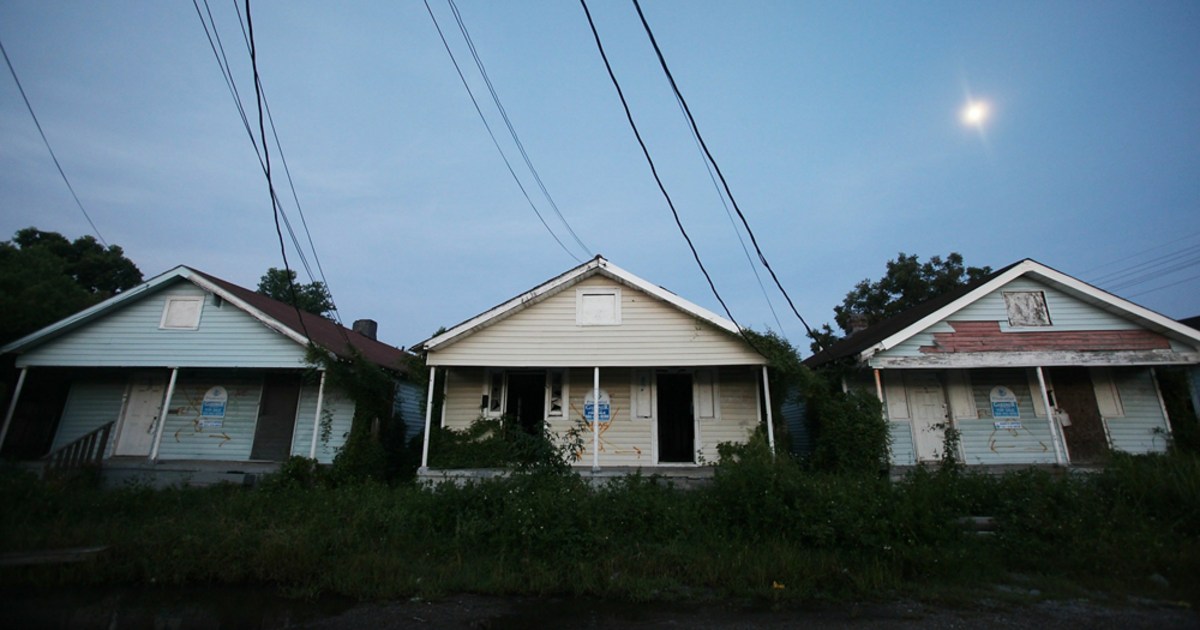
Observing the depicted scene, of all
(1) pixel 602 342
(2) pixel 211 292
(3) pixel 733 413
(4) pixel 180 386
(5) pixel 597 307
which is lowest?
(3) pixel 733 413

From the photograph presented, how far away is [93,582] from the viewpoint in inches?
288

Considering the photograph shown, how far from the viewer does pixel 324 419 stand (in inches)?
545

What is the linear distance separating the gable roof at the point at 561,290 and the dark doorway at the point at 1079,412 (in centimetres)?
873

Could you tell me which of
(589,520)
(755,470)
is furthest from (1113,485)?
(589,520)

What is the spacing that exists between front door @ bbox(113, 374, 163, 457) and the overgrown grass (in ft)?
14.1

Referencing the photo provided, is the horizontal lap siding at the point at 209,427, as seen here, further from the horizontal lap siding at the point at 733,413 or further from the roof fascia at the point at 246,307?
the horizontal lap siding at the point at 733,413

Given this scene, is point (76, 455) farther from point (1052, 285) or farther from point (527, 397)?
point (1052, 285)

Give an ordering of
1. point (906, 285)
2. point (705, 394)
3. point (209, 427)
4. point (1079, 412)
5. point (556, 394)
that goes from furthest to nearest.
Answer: point (906, 285), point (209, 427), point (556, 394), point (705, 394), point (1079, 412)

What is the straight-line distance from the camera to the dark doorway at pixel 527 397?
14.2 meters

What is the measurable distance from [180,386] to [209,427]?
4.90 feet

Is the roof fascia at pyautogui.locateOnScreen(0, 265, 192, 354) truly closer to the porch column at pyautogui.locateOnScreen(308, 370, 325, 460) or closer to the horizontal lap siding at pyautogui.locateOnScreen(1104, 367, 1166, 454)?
the porch column at pyautogui.locateOnScreen(308, 370, 325, 460)

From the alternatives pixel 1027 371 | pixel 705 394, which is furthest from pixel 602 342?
pixel 1027 371

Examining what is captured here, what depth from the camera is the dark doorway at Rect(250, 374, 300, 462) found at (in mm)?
14078

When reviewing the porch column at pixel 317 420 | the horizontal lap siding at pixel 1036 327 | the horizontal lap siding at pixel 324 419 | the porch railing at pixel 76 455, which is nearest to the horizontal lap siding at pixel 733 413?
the horizontal lap siding at pixel 1036 327
